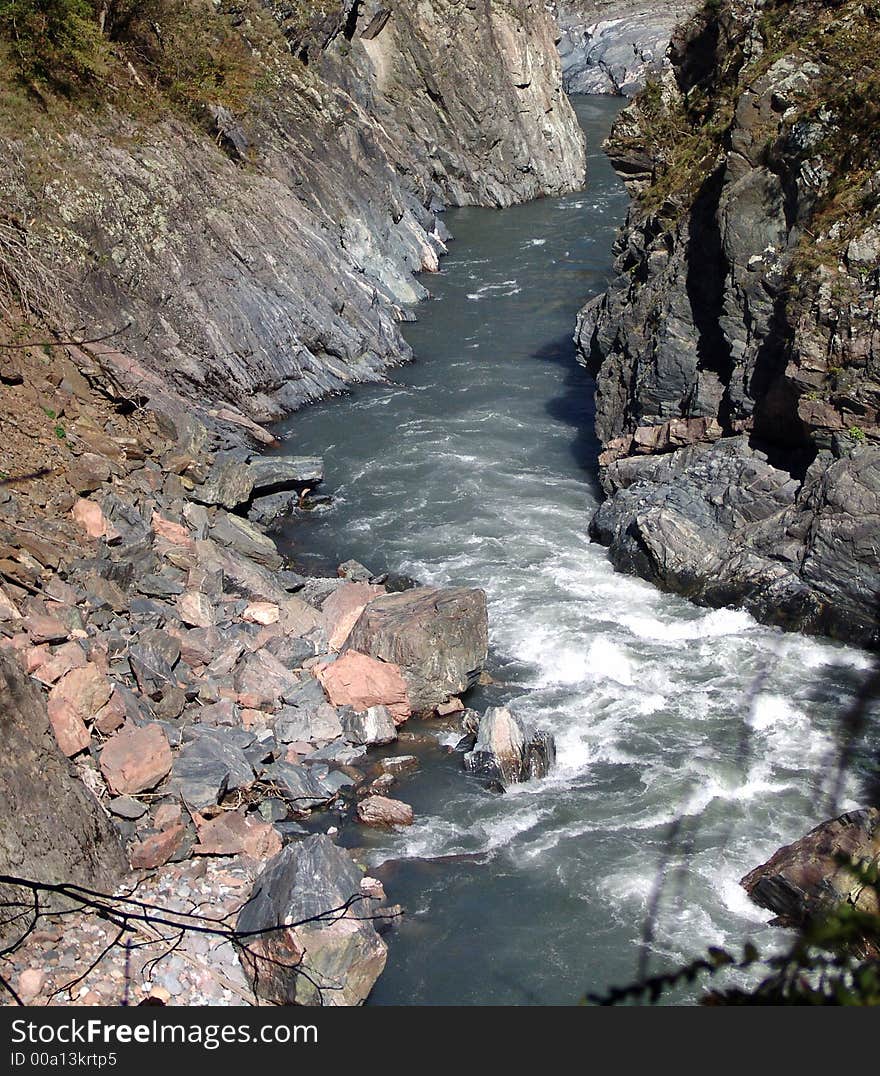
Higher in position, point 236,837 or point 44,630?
point 44,630

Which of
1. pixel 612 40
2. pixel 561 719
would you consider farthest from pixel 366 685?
pixel 612 40

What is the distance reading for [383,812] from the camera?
42.2 ft

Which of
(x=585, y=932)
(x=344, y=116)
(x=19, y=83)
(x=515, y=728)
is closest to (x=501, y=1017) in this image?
(x=585, y=932)

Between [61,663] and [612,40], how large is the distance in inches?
3460

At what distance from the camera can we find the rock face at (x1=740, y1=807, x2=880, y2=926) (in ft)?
34.9

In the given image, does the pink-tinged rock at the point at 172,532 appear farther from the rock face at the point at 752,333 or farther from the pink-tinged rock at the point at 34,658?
the rock face at the point at 752,333

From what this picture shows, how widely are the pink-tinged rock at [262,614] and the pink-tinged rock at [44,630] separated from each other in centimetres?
325

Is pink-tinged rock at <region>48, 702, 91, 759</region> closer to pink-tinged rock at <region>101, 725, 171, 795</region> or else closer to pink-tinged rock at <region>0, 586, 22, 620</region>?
pink-tinged rock at <region>101, 725, 171, 795</region>

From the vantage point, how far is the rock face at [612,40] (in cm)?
8212

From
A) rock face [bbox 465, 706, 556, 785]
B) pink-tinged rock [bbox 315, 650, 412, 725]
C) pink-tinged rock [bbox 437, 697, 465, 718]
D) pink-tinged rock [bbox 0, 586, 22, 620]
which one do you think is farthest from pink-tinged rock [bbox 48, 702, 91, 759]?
pink-tinged rock [bbox 437, 697, 465, 718]

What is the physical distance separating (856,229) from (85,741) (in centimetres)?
1404

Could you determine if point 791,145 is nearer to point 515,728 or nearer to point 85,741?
point 515,728

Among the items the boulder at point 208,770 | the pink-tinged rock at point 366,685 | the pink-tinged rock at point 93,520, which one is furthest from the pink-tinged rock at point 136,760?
the pink-tinged rock at point 93,520

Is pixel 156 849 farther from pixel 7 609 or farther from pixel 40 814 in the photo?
pixel 7 609
